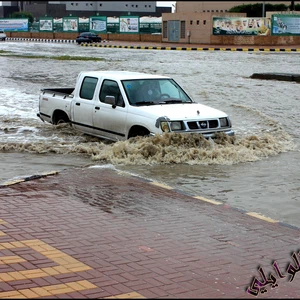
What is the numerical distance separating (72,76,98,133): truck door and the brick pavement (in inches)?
153

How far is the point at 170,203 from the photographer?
8.96m

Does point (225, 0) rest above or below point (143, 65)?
above

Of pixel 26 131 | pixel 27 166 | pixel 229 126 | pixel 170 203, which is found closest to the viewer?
pixel 170 203

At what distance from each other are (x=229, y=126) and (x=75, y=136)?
3.76 metres

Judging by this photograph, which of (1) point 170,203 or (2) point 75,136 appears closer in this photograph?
(1) point 170,203

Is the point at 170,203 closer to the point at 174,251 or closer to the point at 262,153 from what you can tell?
the point at 174,251

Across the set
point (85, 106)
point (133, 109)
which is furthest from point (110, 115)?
point (85, 106)

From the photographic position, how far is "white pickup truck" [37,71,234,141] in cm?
1236

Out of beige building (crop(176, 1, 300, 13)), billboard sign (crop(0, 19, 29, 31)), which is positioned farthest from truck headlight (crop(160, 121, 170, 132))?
beige building (crop(176, 1, 300, 13))

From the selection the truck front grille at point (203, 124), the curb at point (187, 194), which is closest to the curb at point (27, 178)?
the curb at point (187, 194)

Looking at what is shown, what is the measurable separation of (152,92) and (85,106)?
157cm

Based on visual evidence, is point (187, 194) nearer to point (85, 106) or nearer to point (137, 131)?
point (137, 131)

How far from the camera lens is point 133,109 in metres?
12.7

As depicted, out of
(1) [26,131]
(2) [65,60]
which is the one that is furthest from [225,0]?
(1) [26,131]
